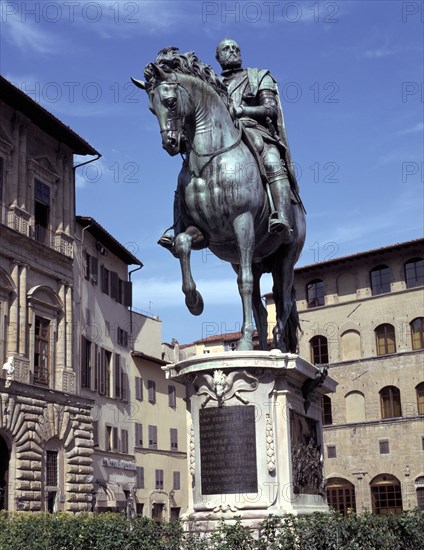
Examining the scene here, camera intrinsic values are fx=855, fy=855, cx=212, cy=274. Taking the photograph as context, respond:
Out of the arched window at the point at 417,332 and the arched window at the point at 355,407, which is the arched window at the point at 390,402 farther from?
the arched window at the point at 417,332

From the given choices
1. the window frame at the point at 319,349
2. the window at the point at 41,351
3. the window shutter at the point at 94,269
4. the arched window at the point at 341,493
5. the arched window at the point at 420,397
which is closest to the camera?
the window at the point at 41,351

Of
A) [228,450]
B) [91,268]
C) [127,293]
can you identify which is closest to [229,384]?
[228,450]

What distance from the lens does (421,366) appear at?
48.5 metres

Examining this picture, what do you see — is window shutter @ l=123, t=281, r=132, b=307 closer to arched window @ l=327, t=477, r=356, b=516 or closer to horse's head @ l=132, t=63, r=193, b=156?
arched window @ l=327, t=477, r=356, b=516

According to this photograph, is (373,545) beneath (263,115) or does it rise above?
beneath

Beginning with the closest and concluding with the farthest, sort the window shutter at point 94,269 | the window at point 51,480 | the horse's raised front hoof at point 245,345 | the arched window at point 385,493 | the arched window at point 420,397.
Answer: the horse's raised front hoof at point 245,345 → the window at point 51,480 → the window shutter at point 94,269 → the arched window at point 385,493 → the arched window at point 420,397

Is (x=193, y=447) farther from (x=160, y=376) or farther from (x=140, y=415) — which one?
(x=160, y=376)

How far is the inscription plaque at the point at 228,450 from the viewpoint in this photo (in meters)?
8.38

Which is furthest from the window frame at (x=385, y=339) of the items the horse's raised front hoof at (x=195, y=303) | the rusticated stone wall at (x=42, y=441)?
the horse's raised front hoof at (x=195, y=303)

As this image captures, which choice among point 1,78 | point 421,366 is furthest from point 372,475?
point 1,78

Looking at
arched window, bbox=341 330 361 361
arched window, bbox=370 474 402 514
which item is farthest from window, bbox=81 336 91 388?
arched window, bbox=370 474 402 514

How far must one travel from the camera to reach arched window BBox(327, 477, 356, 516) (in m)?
49.4

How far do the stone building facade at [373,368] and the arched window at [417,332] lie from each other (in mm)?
58

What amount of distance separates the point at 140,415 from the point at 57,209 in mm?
14587
